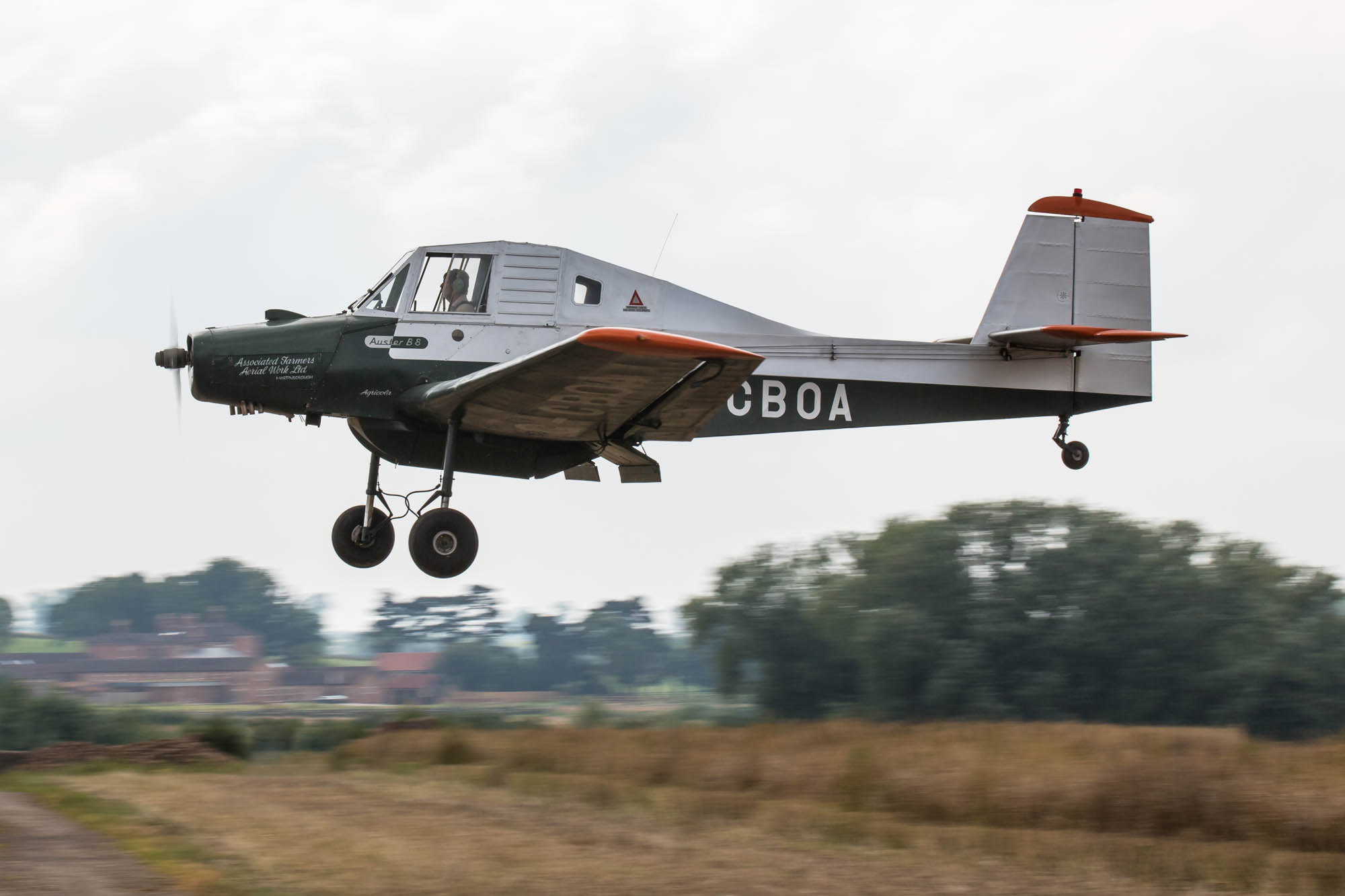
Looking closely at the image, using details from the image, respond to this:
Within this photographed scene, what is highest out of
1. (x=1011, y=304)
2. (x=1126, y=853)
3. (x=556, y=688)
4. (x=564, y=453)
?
(x=1011, y=304)

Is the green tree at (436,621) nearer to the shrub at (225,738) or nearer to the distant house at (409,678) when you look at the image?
the distant house at (409,678)

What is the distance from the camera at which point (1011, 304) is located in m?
13.5

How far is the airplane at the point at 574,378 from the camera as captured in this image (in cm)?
1220

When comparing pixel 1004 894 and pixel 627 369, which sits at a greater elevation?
pixel 627 369

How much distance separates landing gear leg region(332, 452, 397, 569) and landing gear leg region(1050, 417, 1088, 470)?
266 inches

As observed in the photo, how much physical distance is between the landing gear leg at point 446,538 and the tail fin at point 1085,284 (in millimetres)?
5324

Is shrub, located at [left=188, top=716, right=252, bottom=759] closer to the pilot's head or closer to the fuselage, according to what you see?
the fuselage

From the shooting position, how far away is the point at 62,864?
28.0 ft

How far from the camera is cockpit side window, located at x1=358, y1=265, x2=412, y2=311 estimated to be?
1241 cm

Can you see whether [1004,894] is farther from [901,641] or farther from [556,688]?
[556,688]

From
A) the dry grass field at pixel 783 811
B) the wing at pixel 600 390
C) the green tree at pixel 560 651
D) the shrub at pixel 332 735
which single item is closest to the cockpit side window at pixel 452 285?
the wing at pixel 600 390

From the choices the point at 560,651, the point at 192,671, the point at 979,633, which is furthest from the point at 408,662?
the point at 979,633

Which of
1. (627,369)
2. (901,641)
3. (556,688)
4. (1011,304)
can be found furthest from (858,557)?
(627,369)

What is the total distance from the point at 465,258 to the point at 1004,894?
7.24 meters
